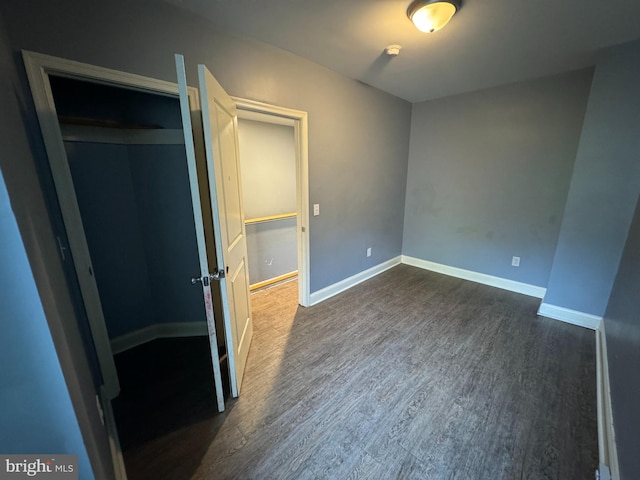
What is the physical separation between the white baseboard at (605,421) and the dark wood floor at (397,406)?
45 mm

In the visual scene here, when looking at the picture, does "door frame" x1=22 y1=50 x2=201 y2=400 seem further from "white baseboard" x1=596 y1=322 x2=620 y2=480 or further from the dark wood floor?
"white baseboard" x1=596 y1=322 x2=620 y2=480

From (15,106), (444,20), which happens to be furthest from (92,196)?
(444,20)

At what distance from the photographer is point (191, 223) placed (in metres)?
2.13

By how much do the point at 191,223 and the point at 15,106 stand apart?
1.18 metres

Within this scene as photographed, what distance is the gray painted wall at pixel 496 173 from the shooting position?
2680mm

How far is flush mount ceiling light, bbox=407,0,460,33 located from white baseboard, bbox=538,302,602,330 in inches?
110

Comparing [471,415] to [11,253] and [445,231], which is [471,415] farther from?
[445,231]

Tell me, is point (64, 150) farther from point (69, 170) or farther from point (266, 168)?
point (266, 168)

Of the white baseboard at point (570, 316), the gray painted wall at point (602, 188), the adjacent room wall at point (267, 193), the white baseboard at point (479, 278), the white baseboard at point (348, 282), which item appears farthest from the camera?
the adjacent room wall at point (267, 193)

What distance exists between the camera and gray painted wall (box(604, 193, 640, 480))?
1094 millimetres

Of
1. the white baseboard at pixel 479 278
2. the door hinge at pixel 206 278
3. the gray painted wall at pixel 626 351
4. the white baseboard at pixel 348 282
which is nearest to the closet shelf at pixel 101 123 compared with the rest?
the door hinge at pixel 206 278

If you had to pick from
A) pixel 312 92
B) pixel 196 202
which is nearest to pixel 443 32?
pixel 312 92

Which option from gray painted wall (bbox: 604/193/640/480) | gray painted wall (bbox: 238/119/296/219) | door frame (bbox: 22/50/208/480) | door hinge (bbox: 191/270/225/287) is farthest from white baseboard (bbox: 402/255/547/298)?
door frame (bbox: 22/50/208/480)

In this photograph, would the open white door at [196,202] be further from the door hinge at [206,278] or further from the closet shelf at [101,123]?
the closet shelf at [101,123]
